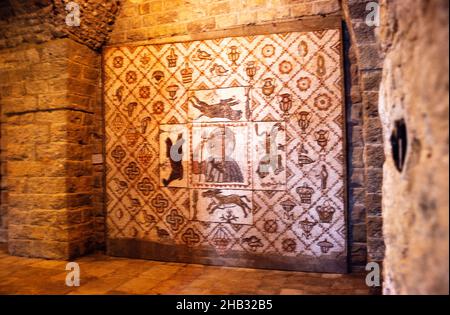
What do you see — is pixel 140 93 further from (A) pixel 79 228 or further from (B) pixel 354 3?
(B) pixel 354 3

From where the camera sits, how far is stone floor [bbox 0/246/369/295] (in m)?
2.55

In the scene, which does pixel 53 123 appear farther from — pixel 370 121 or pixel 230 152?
pixel 370 121

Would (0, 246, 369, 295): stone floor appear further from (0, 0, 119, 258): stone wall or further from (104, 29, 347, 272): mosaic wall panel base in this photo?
(0, 0, 119, 258): stone wall

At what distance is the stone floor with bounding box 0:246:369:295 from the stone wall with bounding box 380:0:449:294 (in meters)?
1.06

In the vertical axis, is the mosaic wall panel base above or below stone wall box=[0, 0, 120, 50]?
below

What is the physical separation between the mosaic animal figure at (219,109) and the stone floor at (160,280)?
160 cm

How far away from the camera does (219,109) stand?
127 inches

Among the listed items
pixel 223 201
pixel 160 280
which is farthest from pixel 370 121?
pixel 160 280

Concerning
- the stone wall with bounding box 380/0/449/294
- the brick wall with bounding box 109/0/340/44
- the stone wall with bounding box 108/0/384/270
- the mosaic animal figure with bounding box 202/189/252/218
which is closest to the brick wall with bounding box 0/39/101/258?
the brick wall with bounding box 109/0/340/44

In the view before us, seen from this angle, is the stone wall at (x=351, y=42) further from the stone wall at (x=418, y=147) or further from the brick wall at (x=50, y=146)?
the stone wall at (x=418, y=147)

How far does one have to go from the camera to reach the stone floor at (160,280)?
2551 millimetres

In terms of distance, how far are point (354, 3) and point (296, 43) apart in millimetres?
627

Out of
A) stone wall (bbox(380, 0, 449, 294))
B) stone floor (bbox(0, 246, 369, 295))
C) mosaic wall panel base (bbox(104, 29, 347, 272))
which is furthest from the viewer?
mosaic wall panel base (bbox(104, 29, 347, 272))
